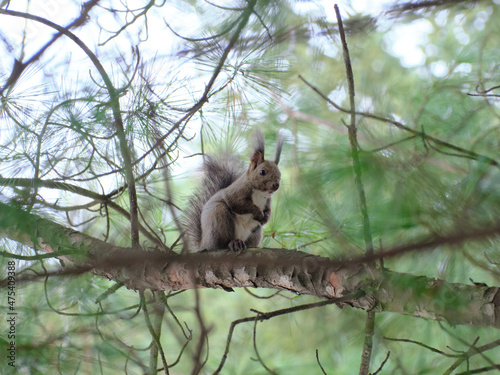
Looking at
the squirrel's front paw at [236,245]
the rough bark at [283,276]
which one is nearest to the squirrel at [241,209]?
the squirrel's front paw at [236,245]

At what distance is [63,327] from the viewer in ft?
3.88

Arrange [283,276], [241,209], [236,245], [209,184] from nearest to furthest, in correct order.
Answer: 1. [283,276]
2. [236,245]
3. [241,209]
4. [209,184]

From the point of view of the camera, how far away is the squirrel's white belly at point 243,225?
1.81m

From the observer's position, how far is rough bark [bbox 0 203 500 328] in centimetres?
70

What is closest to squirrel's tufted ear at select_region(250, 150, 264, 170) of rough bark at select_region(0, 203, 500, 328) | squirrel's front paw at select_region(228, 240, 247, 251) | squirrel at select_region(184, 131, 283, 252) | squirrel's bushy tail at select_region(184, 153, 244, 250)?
squirrel at select_region(184, 131, 283, 252)

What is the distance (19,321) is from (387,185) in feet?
2.91

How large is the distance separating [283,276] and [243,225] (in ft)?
2.41

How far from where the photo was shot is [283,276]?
1.10m

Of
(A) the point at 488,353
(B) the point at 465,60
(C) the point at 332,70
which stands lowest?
(A) the point at 488,353

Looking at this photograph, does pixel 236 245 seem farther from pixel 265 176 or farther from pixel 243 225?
pixel 265 176

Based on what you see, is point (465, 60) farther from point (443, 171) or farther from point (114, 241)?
point (114, 241)

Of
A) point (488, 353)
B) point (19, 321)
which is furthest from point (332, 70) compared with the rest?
point (19, 321)

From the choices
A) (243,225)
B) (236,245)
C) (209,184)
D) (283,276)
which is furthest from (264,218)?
(283,276)

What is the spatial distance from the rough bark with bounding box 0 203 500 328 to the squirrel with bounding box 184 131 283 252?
0.44 metres
